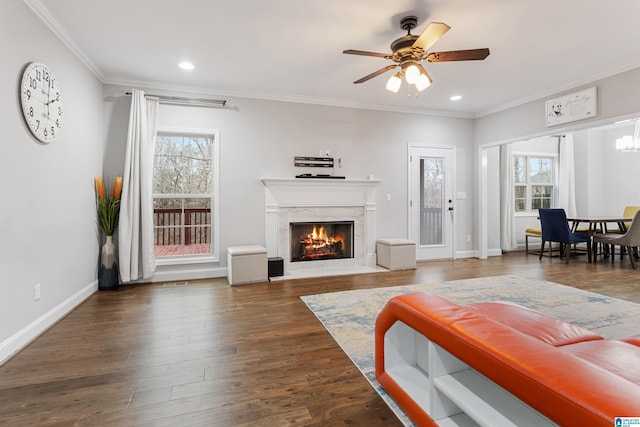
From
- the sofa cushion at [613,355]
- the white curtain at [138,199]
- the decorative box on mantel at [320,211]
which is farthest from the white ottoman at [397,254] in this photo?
the sofa cushion at [613,355]

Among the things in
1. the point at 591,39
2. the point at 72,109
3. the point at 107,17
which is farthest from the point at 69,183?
the point at 591,39

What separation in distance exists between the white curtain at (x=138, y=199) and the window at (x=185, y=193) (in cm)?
33

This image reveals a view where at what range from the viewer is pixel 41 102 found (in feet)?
9.05

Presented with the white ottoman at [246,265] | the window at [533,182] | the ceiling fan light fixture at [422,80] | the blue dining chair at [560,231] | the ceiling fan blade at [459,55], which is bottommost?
the white ottoman at [246,265]

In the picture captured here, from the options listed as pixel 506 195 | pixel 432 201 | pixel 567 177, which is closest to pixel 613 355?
pixel 432 201

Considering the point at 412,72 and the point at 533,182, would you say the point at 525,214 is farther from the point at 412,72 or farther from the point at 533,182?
the point at 412,72

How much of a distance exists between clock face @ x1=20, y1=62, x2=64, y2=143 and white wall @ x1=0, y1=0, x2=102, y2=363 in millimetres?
58

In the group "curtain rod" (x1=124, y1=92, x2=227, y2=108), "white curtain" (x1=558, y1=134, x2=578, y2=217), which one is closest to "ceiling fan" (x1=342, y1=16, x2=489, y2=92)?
"curtain rod" (x1=124, y1=92, x2=227, y2=108)

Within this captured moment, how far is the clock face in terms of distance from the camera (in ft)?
8.38

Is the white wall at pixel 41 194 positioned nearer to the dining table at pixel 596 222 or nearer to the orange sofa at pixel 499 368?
the orange sofa at pixel 499 368

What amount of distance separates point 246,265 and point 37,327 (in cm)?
218

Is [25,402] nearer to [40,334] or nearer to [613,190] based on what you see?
[40,334]

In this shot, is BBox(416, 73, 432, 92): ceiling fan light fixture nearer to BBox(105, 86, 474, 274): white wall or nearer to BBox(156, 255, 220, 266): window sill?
BBox(105, 86, 474, 274): white wall

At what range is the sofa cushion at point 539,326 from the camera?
5.16ft
